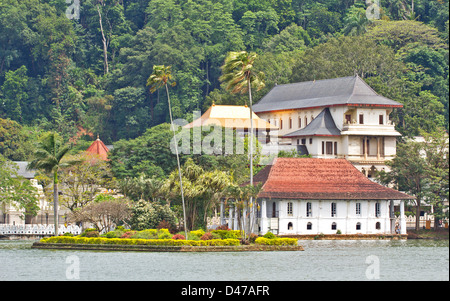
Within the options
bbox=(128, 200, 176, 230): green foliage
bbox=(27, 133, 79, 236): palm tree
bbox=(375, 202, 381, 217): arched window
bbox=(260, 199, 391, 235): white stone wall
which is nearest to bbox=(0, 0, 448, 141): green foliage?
bbox=(375, 202, 381, 217): arched window

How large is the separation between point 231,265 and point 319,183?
1109 inches

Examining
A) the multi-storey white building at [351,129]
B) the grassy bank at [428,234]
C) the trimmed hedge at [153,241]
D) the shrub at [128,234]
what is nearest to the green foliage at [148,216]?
the shrub at [128,234]

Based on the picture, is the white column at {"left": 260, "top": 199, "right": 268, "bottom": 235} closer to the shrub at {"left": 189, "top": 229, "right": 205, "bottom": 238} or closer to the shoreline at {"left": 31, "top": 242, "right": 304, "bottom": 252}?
the shrub at {"left": 189, "top": 229, "right": 205, "bottom": 238}

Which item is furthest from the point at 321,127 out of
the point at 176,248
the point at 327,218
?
the point at 176,248

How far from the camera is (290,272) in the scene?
60.5 meters

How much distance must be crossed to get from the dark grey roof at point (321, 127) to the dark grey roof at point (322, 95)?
4.46 feet

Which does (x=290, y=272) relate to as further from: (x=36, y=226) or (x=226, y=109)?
(x=226, y=109)

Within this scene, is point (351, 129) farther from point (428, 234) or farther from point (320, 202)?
point (320, 202)

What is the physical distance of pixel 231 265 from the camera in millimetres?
63250

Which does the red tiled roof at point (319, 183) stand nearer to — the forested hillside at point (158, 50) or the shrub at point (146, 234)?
the shrub at point (146, 234)

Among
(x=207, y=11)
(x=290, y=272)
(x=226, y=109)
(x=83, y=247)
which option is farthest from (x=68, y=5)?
(x=290, y=272)

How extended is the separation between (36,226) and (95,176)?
7.12 metres

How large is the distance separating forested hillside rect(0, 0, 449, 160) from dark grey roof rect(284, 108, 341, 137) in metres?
18.8

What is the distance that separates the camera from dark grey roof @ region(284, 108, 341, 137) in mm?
110137
